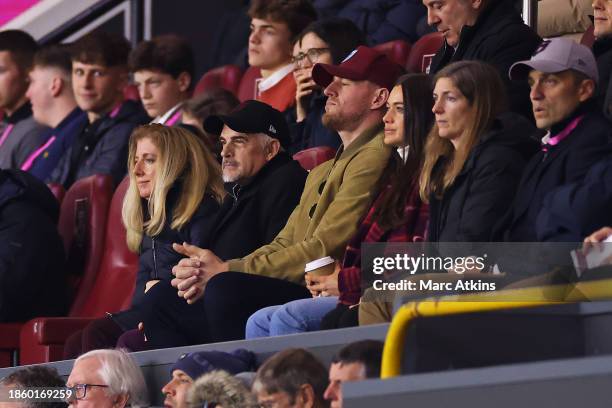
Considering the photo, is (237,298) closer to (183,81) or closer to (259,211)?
(259,211)

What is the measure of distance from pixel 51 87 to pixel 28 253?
1659 mm

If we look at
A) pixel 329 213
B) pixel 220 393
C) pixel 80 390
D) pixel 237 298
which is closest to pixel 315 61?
pixel 329 213

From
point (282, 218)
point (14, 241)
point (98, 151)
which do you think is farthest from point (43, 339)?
point (98, 151)

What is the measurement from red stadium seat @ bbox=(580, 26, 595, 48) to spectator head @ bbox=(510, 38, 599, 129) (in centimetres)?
85

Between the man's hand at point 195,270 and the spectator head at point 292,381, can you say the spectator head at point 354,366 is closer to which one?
the spectator head at point 292,381

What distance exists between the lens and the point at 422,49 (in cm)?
584

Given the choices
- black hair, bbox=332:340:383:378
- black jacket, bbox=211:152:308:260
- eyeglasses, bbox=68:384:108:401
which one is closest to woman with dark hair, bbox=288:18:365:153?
black jacket, bbox=211:152:308:260

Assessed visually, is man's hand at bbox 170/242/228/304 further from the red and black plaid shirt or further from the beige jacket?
the red and black plaid shirt

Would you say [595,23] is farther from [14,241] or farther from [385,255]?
[14,241]

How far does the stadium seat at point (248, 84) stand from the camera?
6895mm

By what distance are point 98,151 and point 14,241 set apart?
3.35 ft

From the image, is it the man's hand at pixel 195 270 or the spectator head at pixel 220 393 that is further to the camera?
the man's hand at pixel 195 270

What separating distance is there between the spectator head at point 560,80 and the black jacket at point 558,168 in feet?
0.28

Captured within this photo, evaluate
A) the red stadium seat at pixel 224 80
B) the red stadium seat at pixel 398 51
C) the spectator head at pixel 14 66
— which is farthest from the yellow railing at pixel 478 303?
the spectator head at pixel 14 66
